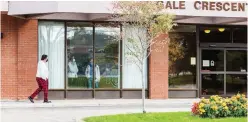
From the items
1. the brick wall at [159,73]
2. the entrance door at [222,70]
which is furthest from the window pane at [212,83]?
the brick wall at [159,73]

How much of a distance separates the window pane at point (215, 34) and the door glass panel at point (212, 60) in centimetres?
45

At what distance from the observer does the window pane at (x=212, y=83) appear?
2089 centimetres

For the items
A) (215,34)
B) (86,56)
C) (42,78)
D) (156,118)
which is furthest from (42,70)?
(215,34)

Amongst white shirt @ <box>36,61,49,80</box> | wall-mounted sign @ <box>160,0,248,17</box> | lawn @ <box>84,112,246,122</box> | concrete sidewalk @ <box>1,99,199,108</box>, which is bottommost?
concrete sidewalk @ <box>1,99,199,108</box>

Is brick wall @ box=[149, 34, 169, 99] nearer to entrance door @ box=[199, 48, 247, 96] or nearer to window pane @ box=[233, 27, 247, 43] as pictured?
entrance door @ box=[199, 48, 247, 96]

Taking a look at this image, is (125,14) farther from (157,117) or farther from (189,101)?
(189,101)

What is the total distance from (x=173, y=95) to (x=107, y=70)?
278 cm

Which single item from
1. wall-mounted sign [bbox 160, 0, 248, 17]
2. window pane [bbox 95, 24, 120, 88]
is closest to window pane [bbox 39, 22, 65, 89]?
window pane [bbox 95, 24, 120, 88]

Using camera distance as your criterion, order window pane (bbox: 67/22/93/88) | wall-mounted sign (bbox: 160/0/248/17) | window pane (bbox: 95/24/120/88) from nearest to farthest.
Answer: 1. wall-mounted sign (bbox: 160/0/248/17)
2. window pane (bbox: 67/22/93/88)
3. window pane (bbox: 95/24/120/88)

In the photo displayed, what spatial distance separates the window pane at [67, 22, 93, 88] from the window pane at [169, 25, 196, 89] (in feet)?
10.5

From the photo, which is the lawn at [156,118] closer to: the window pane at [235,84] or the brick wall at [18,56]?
the brick wall at [18,56]

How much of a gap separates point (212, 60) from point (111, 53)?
4.08 metres

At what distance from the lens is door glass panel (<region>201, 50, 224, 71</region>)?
20.8m

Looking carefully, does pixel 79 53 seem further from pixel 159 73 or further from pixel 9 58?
pixel 159 73
